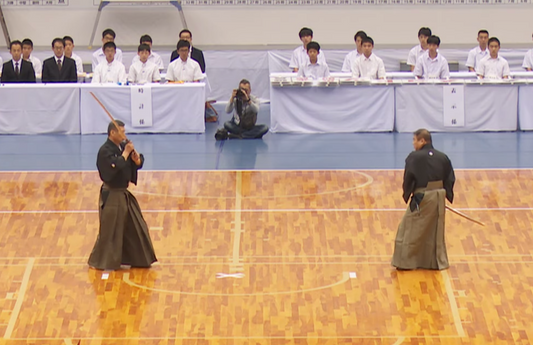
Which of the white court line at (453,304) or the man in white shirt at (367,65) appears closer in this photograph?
the white court line at (453,304)

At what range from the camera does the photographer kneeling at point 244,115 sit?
1599 cm

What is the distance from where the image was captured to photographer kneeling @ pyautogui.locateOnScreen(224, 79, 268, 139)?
16.0 metres

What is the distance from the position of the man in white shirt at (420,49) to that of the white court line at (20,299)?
8784 millimetres

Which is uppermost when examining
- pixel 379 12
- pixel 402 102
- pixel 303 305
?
pixel 379 12

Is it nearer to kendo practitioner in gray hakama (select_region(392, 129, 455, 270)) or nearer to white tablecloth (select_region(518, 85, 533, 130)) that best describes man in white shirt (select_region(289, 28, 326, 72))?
white tablecloth (select_region(518, 85, 533, 130))

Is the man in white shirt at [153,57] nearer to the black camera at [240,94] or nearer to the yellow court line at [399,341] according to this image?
the black camera at [240,94]

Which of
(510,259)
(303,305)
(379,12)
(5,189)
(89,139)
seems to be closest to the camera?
(303,305)

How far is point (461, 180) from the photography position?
1379 cm

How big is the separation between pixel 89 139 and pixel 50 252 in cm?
472

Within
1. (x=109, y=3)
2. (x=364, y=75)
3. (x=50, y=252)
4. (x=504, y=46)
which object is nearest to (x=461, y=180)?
(x=364, y=75)

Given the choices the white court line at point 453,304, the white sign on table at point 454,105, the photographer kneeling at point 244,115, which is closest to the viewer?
the white court line at point 453,304

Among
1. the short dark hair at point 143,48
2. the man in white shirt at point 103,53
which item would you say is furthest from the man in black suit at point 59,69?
the short dark hair at point 143,48

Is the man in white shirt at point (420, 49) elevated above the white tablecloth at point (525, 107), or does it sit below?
above

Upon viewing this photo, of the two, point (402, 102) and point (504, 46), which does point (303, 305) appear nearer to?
point (402, 102)
